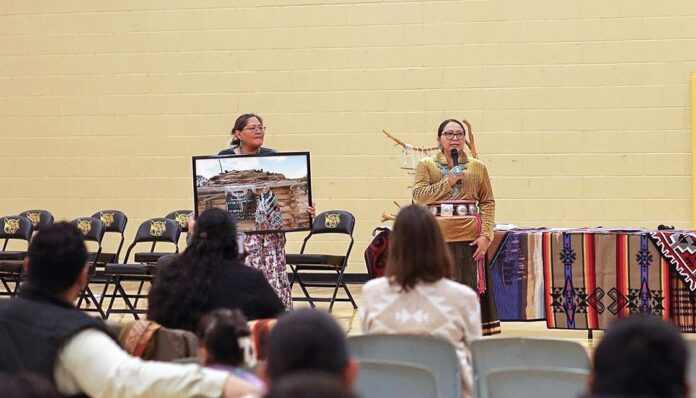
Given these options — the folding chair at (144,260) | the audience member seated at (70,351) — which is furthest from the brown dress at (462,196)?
the audience member seated at (70,351)

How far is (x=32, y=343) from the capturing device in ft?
8.29

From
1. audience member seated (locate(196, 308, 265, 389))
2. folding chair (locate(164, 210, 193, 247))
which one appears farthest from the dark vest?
folding chair (locate(164, 210, 193, 247))

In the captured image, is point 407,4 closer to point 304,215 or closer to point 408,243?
point 304,215

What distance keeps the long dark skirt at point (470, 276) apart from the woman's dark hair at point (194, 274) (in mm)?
2252

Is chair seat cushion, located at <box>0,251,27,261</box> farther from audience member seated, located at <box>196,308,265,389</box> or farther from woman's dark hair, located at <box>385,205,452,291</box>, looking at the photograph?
audience member seated, located at <box>196,308,265,389</box>

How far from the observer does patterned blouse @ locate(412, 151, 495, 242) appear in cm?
597

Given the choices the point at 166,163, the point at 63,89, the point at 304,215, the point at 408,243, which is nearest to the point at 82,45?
the point at 63,89

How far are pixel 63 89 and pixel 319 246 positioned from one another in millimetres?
2567

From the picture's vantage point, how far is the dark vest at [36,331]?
98.7 inches

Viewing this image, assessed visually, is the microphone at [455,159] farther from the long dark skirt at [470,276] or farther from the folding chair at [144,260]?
the folding chair at [144,260]

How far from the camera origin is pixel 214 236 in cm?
388

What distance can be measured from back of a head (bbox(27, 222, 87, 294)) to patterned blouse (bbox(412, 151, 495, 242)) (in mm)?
3452

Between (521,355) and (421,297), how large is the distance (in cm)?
44

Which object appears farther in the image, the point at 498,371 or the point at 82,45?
the point at 82,45
